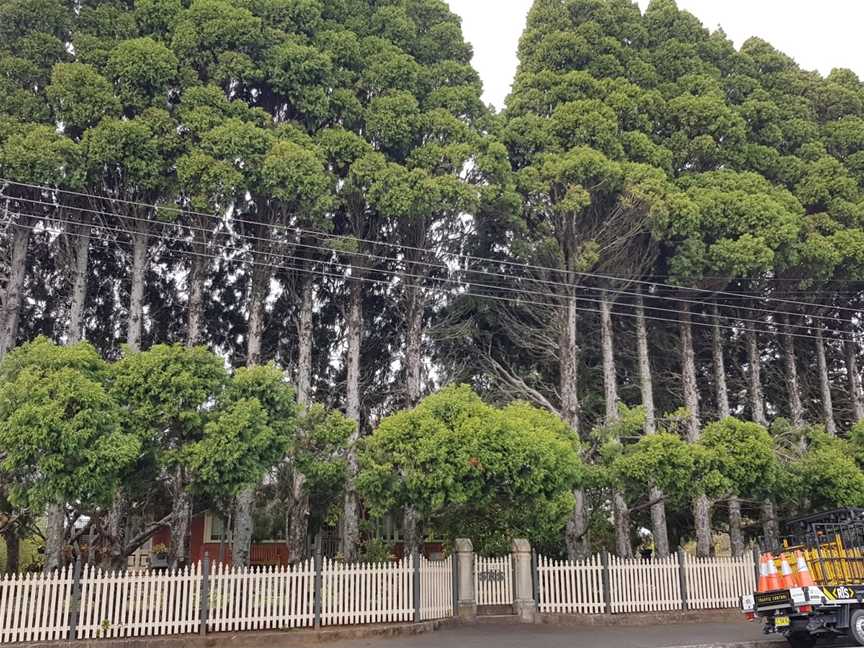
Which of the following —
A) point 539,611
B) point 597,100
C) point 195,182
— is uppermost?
point 597,100

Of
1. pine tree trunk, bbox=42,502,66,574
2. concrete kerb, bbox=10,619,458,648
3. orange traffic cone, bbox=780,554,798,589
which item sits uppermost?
pine tree trunk, bbox=42,502,66,574

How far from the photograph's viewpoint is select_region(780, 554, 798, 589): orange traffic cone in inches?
488

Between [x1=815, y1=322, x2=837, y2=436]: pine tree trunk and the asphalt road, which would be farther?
[x1=815, y1=322, x2=837, y2=436]: pine tree trunk

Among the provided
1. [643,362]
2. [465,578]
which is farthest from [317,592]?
[643,362]

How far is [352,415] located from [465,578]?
5962 mm

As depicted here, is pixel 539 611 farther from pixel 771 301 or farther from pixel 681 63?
pixel 681 63

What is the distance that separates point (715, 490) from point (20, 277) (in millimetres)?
17361

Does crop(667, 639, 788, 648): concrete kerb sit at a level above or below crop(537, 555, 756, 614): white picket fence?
below

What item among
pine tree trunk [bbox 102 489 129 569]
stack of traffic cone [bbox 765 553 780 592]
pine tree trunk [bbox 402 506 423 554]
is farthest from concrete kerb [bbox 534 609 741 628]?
pine tree trunk [bbox 102 489 129 569]

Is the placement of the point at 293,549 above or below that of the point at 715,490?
below

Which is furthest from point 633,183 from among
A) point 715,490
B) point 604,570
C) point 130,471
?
point 130,471

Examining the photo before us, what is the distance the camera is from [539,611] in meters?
16.0

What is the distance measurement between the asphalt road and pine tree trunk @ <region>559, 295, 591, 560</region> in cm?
476

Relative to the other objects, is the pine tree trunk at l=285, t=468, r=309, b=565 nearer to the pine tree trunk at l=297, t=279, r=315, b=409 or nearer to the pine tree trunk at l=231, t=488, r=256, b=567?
the pine tree trunk at l=231, t=488, r=256, b=567
